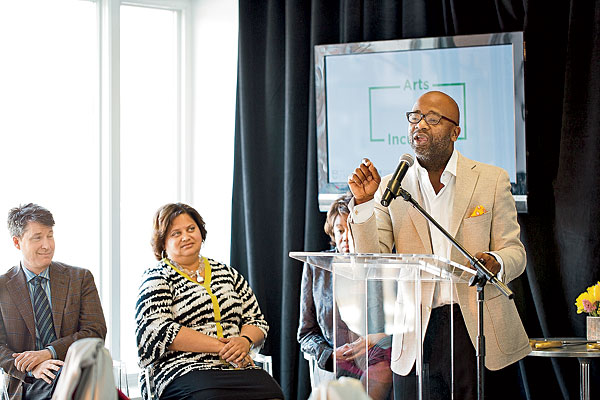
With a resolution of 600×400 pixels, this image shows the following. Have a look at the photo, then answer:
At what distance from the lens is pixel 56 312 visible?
3338mm

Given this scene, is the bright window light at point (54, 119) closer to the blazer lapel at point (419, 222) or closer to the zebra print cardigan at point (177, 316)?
the zebra print cardigan at point (177, 316)

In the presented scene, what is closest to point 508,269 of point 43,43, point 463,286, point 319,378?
point 463,286

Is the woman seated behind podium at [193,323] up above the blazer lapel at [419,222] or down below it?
below

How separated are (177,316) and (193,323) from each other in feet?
0.26

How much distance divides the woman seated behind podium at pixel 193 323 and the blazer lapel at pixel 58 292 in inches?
14.4

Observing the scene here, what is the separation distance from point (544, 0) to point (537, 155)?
2.61ft

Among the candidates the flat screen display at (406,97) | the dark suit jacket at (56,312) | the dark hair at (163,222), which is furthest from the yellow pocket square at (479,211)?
the dark suit jacket at (56,312)

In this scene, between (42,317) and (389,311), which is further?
(42,317)

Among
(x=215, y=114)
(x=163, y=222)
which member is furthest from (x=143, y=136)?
(x=163, y=222)

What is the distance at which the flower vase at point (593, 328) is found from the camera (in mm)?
3232

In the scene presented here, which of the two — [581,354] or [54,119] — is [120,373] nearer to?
[581,354]

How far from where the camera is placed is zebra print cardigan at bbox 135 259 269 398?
3.20 metres

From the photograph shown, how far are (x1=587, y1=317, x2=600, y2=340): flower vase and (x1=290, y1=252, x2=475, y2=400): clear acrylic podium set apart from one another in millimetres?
1388

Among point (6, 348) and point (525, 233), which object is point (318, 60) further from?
point (6, 348)
